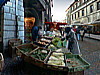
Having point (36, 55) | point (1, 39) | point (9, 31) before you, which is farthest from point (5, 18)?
point (36, 55)

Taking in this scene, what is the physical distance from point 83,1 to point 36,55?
3009cm

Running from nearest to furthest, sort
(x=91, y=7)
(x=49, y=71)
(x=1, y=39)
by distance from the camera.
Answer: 1. (x=49, y=71)
2. (x=1, y=39)
3. (x=91, y=7)

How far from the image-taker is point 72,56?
374cm

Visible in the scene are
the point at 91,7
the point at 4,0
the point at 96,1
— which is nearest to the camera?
the point at 4,0

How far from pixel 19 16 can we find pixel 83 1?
89.0 ft

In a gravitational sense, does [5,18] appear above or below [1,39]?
above

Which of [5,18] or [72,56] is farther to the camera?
[5,18]

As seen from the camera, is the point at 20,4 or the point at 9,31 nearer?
the point at 9,31

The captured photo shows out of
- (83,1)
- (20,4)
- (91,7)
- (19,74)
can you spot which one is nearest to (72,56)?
(19,74)

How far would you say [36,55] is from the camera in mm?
3730

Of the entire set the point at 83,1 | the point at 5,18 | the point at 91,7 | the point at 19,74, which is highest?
the point at 83,1

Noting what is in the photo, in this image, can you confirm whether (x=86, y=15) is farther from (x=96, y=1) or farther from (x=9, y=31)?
(x=9, y=31)

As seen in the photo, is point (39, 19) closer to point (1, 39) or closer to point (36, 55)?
point (1, 39)

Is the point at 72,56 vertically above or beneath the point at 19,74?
above
